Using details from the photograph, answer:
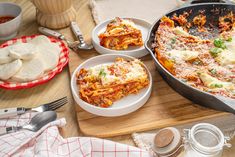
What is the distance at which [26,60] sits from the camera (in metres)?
1.50

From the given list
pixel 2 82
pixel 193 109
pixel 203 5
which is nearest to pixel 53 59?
pixel 2 82

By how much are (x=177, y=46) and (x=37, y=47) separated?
0.66m

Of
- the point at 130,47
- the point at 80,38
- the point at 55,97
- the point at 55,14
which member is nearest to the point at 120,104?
the point at 55,97

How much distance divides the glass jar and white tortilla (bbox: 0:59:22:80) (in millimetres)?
801

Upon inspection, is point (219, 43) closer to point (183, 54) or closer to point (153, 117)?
point (183, 54)

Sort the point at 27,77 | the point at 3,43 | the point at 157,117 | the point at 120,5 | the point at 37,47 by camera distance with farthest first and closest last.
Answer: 1. the point at 120,5
2. the point at 3,43
3. the point at 37,47
4. the point at 27,77
5. the point at 157,117

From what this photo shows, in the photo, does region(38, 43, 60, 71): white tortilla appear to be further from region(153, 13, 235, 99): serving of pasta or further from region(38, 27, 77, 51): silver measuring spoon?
region(153, 13, 235, 99): serving of pasta

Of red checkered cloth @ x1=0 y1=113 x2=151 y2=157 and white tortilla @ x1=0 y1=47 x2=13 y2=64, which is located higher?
white tortilla @ x1=0 y1=47 x2=13 y2=64

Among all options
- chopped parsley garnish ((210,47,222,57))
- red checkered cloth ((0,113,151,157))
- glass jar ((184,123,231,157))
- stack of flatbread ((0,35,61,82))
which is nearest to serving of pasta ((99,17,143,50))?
stack of flatbread ((0,35,61,82))

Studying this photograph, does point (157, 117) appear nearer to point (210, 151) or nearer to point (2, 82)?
point (210, 151)

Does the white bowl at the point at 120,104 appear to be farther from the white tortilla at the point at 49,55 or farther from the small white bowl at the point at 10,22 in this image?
the small white bowl at the point at 10,22

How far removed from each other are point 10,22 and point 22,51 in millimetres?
276

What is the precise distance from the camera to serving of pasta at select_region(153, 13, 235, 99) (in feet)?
4.32

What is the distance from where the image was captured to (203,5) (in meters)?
1.66
